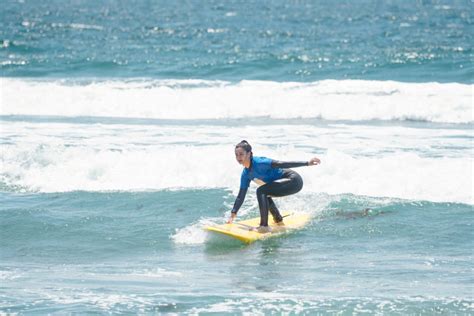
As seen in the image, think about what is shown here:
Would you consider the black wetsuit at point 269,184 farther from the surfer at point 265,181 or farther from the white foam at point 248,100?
the white foam at point 248,100

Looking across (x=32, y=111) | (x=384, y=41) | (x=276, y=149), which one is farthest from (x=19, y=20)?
(x=276, y=149)

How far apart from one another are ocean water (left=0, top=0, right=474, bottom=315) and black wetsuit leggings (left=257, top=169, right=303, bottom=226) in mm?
401

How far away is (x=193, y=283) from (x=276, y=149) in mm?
8249

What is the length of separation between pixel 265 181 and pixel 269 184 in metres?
0.07

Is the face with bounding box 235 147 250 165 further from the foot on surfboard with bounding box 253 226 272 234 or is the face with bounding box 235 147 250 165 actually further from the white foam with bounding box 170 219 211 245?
the white foam with bounding box 170 219 211 245

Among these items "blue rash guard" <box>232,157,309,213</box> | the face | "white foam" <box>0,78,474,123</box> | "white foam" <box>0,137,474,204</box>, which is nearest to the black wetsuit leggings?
"blue rash guard" <box>232,157,309,213</box>

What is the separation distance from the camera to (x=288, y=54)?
→ 1463 inches

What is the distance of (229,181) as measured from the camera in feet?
52.6

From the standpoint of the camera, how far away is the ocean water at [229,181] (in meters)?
9.77

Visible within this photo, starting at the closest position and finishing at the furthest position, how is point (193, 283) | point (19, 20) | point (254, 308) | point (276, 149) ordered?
point (254, 308)
point (193, 283)
point (276, 149)
point (19, 20)

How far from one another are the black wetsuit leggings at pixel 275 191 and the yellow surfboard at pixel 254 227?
158 millimetres

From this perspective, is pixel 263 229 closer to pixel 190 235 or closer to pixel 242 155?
pixel 190 235

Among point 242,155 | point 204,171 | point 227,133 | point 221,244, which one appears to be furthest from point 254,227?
point 227,133

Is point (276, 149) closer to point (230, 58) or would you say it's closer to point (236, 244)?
point (236, 244)
